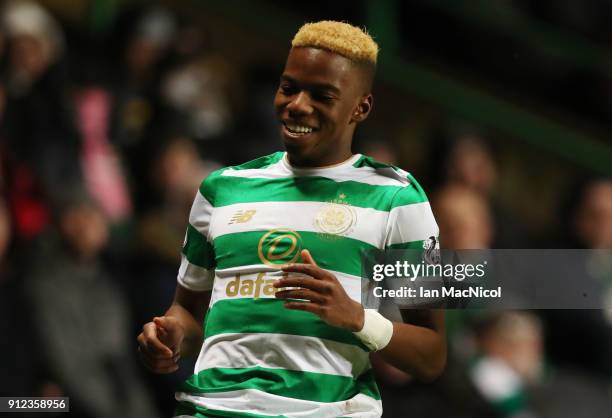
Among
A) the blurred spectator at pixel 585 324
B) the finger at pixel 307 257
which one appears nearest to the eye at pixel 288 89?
the finger at pixel 307 257

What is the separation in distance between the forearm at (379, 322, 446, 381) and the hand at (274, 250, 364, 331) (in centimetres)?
19

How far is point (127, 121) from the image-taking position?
570 cm

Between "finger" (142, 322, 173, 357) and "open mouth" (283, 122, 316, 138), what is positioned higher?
"open mouth" (283, 122, 316, 138)

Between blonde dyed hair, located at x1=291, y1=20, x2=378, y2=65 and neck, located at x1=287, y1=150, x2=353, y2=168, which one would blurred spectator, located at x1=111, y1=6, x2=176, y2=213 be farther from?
blonde dyed hair, located at x1=291, y1=20, x2=378, y2=65

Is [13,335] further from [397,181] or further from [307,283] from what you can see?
[307,283]

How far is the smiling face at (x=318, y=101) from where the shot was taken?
2564mm

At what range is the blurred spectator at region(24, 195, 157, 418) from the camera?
454 cm

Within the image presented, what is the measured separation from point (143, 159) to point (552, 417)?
7.22 ft

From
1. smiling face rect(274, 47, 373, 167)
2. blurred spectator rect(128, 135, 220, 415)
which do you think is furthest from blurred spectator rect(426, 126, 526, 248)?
smiling face rect(274, 47, 373, 167)

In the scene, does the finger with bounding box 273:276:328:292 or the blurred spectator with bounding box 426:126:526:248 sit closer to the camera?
the finger with bounding box 273:276:328:292

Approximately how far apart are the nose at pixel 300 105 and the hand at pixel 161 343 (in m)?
0.54

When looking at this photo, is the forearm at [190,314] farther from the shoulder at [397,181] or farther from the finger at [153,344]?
the shoulder at [397,181]

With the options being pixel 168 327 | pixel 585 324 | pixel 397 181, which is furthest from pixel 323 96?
pixel 585 324

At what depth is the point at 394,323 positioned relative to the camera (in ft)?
8.27
